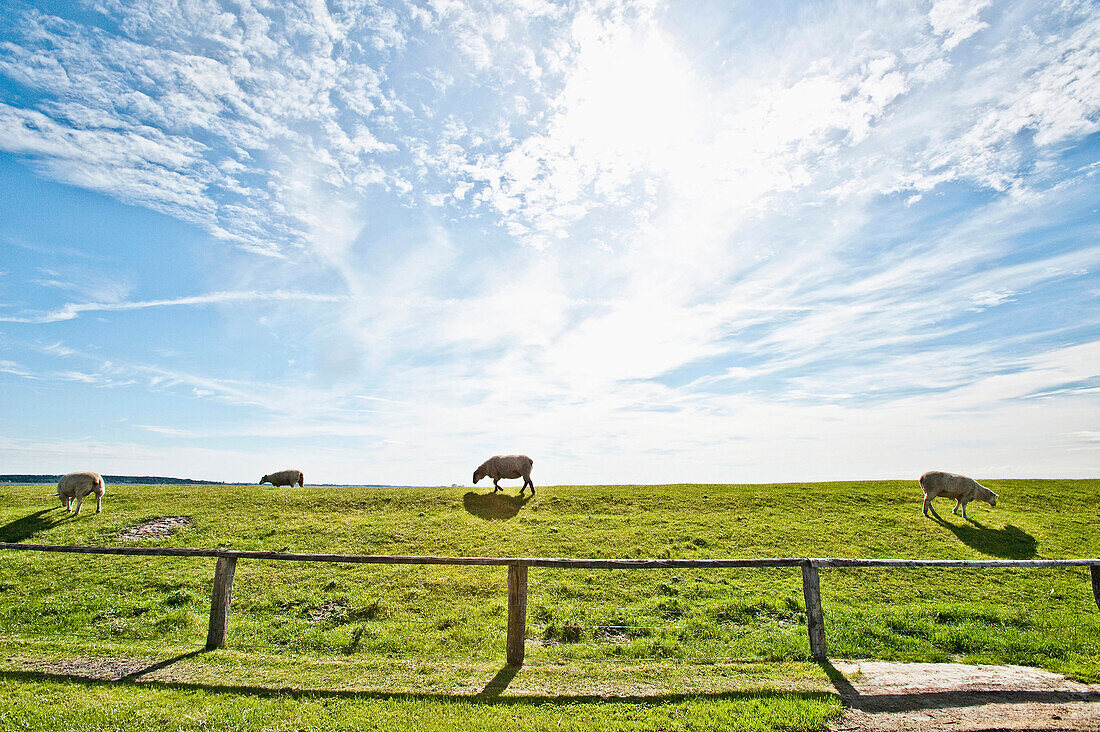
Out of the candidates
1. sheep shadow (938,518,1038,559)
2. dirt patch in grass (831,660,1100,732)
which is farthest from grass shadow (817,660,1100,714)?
sheep shadow (938,518,1038,559)

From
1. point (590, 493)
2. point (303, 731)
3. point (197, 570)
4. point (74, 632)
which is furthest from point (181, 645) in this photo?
point (590, 493)

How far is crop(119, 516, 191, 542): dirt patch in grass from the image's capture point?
64.5 feet

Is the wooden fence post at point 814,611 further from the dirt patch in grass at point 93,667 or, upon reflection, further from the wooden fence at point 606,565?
the dirt patch in grass at point 93,667

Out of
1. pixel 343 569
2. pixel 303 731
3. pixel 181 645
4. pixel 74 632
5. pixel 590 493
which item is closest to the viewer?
pixel 303 731

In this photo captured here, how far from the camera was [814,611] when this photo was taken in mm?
9133

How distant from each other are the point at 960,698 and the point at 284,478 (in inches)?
1429

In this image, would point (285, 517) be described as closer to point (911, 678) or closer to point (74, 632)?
point (74, 632)

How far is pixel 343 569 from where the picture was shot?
15836 millimetres

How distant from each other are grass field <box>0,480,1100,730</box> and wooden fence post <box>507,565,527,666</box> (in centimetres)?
37

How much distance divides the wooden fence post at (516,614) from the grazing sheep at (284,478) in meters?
30.9

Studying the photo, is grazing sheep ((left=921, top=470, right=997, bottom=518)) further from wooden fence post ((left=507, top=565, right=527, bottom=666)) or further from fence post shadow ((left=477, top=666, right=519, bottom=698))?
fence post shadow ((left=477, top=666, right=519, bottom=698))

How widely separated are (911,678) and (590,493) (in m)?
17.3

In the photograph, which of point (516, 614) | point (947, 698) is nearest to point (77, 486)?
point (516, 614)

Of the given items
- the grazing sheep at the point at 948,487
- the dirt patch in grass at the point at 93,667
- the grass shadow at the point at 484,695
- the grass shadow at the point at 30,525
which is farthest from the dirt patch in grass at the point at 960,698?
the grass shadow at the point at 30,525
